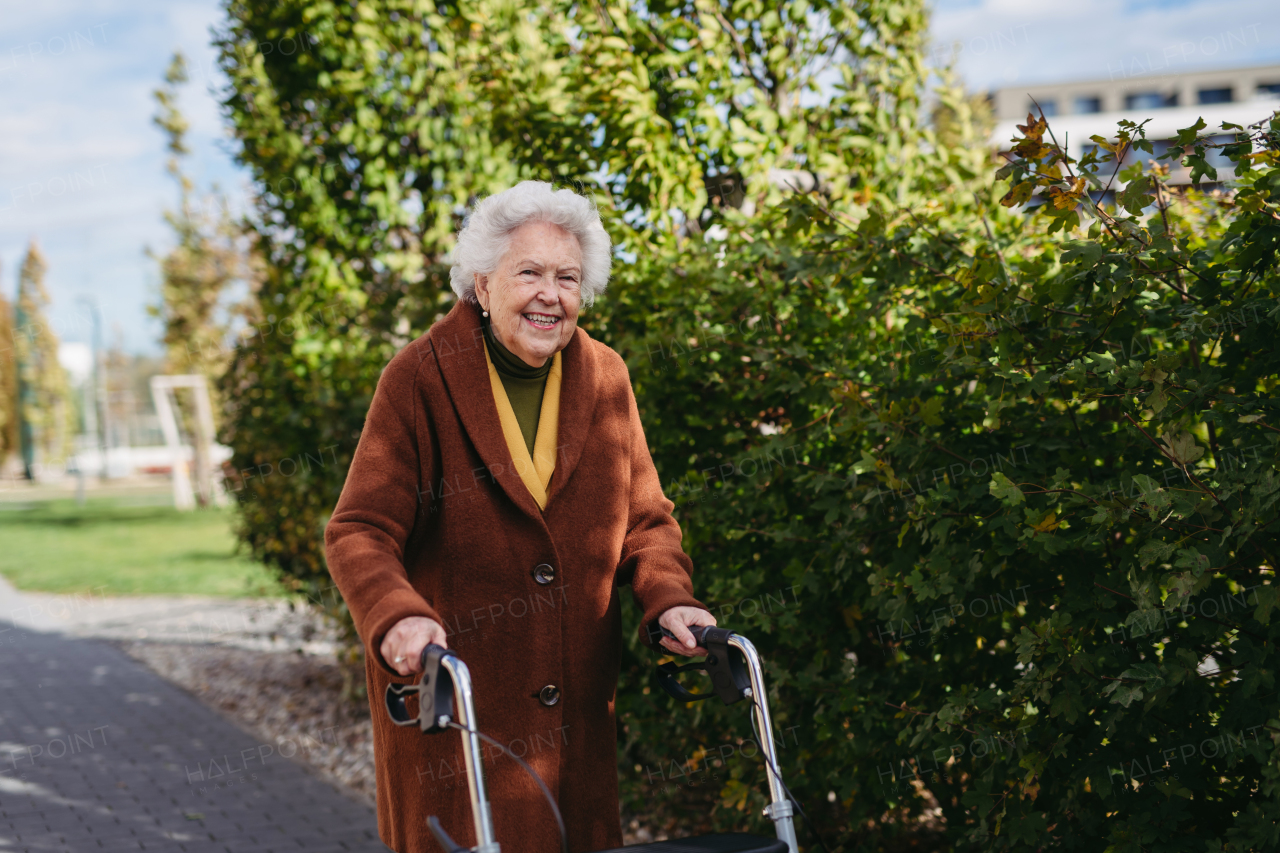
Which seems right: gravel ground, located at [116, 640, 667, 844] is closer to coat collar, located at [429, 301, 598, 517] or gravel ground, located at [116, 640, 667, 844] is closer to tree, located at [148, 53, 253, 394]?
coat collar, located at [429, 301, 598, 517]

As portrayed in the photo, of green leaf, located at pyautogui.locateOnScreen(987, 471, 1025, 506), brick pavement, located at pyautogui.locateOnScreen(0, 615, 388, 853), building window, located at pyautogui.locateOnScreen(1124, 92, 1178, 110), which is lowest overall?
brick pavement, located at pyautogui.locateOnScreen(0, 615, 388, 853)

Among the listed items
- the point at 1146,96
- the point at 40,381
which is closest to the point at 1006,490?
the point at 40,381

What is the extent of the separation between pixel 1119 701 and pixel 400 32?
5775mm

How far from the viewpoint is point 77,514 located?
1291 inches

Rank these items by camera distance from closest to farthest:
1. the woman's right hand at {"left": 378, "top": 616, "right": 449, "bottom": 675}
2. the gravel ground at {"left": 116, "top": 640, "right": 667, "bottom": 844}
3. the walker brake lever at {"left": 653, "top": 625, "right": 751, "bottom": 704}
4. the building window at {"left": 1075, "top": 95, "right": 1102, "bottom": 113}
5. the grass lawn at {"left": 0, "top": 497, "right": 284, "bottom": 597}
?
the woman's right hand at {"left": 378, "top": 616, "right": 449, "bottom": 675} < the walker brake lever at {"left": 653, "top": 625, "right": 751, "bottom": 704} < the gravel ground at {"left": 116, "top": 640, "right": 667, "bottom": 844} < the grass lawn at {"left": 0, "top": 497, "right": 284, "bottom": 597} < the building window at {"left": 1075, "top": 95, "right": 1102, "bottom": 113}

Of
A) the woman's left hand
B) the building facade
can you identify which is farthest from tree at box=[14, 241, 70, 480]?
the woman's left hand

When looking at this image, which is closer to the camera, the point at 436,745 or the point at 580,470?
the point at 436,745

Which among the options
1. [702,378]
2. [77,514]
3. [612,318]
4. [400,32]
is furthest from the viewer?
[77,514]

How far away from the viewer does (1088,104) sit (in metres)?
62.2

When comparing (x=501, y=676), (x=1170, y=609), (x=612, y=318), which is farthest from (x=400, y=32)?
(x=1170, y=609)

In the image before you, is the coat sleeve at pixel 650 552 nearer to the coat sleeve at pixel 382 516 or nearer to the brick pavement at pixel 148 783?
the coat sleeve at pixel 382 516

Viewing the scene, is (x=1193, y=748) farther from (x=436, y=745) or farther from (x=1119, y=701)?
(x=436, y=745)

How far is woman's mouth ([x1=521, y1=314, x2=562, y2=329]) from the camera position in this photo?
242cm

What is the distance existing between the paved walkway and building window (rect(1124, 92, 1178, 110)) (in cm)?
6443
